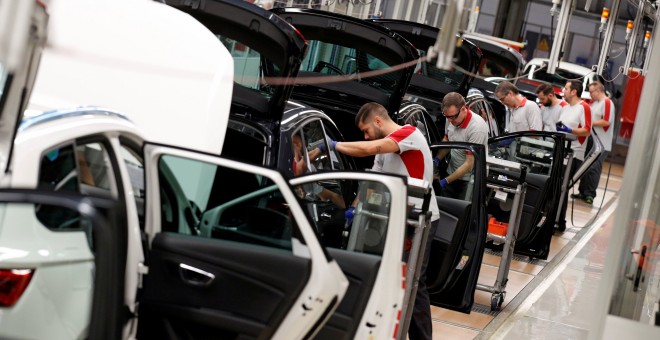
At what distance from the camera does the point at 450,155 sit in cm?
791

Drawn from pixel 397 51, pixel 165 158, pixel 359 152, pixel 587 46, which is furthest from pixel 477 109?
pixel 587 46

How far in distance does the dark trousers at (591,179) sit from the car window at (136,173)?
12.0 m

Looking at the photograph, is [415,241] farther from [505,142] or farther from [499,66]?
[499,66]

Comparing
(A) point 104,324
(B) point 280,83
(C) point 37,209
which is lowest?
(A) point 104,324

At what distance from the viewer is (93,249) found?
129 inches

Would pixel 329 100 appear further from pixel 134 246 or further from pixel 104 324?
pixel 104 324

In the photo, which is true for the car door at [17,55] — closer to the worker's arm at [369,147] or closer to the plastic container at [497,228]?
the worker's arm at [369,147]

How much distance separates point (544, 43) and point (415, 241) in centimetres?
2509

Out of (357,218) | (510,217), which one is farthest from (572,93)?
(357,218)

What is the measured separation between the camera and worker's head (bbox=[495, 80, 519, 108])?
41.0 ft

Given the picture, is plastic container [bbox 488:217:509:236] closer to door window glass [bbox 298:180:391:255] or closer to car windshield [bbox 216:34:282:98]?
car windshield [bbox 216:34:282:98]

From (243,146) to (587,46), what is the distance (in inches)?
1009

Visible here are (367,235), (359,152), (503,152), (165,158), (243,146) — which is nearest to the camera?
(165,158)

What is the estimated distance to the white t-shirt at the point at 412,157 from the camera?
6734 mm
